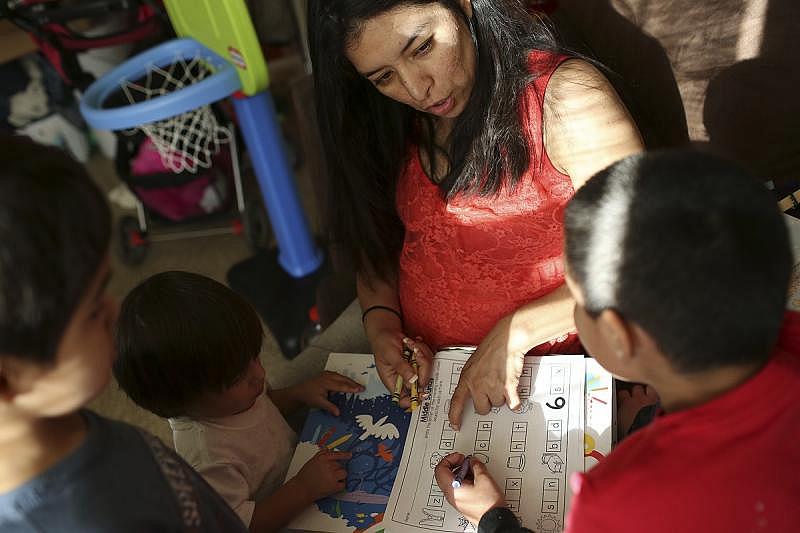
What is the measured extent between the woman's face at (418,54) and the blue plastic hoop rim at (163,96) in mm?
778

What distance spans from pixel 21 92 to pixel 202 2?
1.83 m

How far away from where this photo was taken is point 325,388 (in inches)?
49.5

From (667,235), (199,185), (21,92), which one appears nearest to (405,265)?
(667,235)

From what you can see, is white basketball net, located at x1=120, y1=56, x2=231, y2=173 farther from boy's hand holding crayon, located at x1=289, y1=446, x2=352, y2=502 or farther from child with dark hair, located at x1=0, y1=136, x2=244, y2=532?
child with dark hair, located at x1=0, y1=136, x2=244, y2=532

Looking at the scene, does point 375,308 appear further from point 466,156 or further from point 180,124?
point 180,124

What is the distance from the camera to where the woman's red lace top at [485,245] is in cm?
117

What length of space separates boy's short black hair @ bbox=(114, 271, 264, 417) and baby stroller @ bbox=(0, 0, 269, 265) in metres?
1.33

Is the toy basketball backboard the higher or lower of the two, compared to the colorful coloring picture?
higher

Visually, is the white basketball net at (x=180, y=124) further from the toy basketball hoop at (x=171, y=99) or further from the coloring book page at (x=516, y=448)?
the coloring book page at (x=516, y=448)

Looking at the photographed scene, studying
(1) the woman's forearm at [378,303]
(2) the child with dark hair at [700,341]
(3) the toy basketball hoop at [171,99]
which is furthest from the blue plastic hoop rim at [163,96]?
(2) the child with dark hair at [700,341]

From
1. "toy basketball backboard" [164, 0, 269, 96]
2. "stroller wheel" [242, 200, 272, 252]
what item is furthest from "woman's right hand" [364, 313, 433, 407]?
"stroller wheel" [242, 200, 272, 252]

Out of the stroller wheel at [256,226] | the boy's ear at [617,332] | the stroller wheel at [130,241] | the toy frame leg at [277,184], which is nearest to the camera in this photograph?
the boy's ear at [617,332]

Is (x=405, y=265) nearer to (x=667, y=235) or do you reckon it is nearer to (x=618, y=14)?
(x=618, y=14)

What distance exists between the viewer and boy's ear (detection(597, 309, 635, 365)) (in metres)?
0.72
